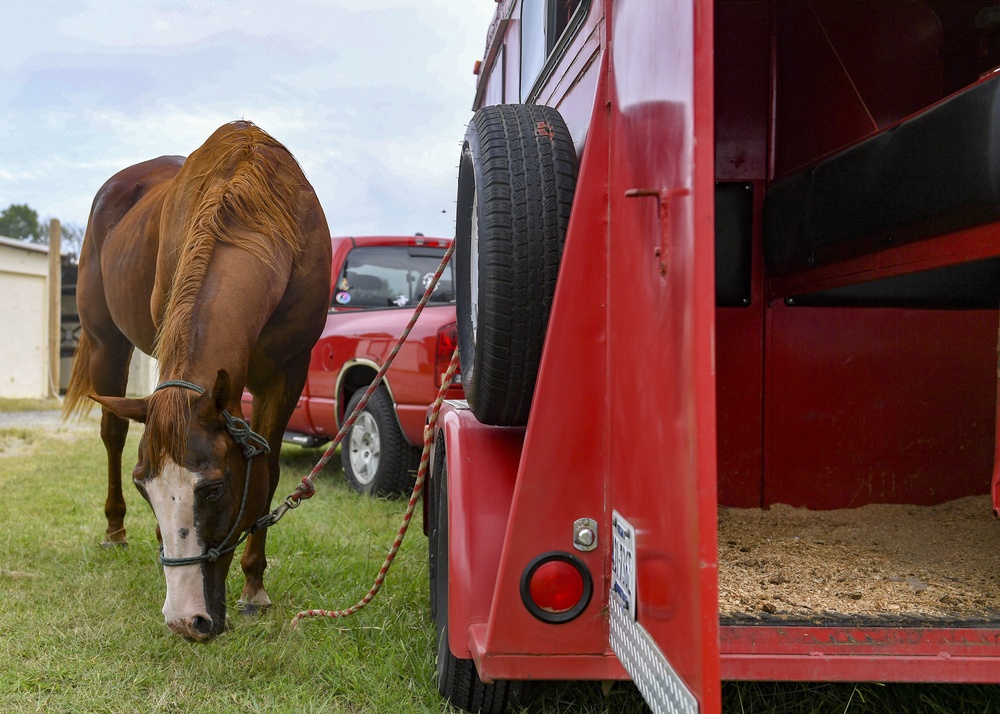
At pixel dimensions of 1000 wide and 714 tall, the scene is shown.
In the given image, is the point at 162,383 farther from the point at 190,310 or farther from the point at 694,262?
the point at 694,262

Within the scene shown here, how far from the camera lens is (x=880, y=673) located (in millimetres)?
1701

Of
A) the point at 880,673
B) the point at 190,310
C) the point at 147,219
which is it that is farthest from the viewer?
the point at 147,219

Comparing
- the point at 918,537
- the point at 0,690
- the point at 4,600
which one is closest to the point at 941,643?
the point at 918,537

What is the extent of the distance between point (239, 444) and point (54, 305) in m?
16.5

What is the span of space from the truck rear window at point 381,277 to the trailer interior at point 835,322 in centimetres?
403

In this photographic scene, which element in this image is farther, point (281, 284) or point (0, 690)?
point (281, 284)

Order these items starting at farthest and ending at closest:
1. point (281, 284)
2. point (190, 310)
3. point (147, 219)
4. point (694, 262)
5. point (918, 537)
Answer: point (147, 219) < point (281, 284) < point (190, 310) < point (918, 537) < point (694, 262)

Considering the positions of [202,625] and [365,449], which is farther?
[365,449]

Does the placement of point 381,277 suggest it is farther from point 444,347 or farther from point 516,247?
point 516,247

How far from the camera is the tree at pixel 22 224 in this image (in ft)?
157

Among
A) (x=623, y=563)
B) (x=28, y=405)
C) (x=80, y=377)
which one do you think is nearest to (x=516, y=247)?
(x=623, y=563)

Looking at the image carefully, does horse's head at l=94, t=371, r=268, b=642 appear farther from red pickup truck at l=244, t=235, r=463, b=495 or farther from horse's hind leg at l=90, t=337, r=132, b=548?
→ horse's hind leg at l=90, t=337, r=132, b=548

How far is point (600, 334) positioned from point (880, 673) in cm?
92

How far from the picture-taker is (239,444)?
8.90 ft
